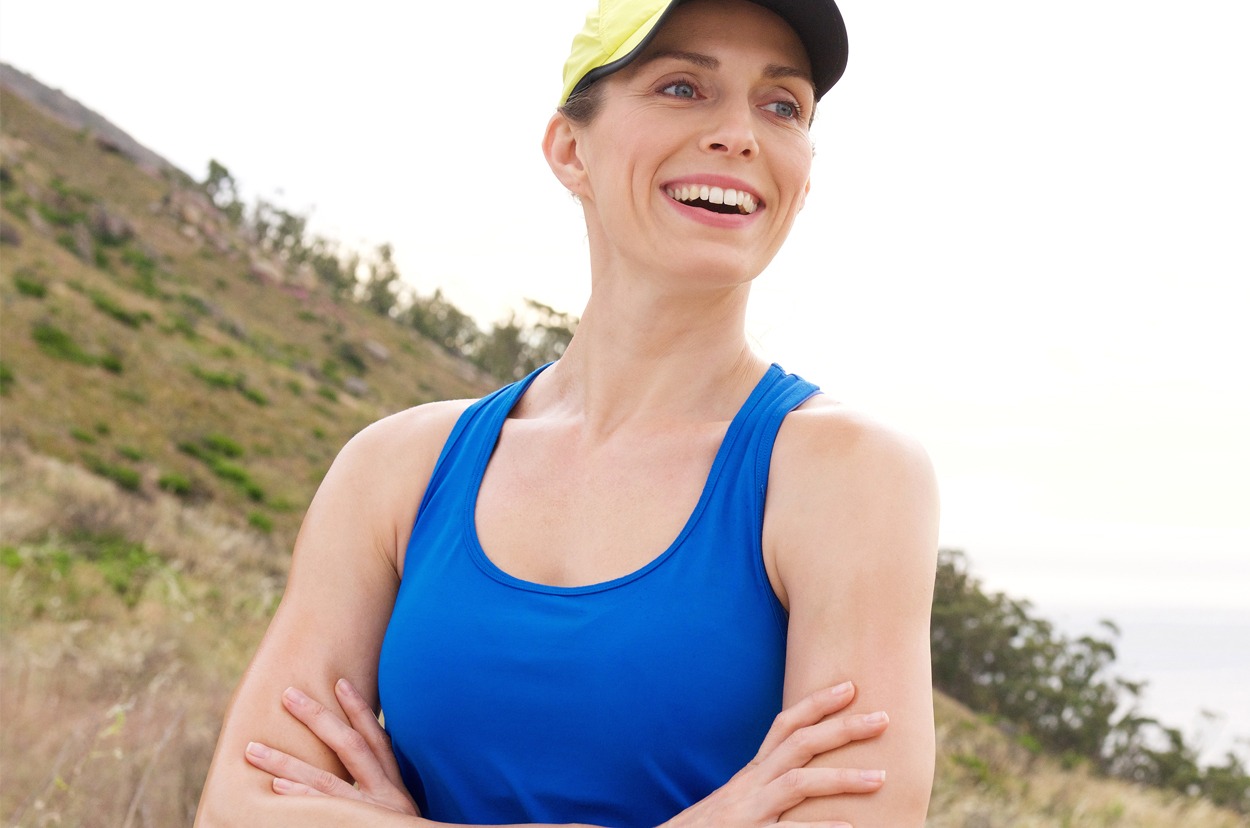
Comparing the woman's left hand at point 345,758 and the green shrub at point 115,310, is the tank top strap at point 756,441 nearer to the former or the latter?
the woman's left hand at point 345,758

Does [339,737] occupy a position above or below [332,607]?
below

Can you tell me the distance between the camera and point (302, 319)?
1710 inches

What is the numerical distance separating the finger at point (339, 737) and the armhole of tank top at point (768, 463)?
767mm

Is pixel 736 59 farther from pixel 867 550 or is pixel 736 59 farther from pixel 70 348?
pixel 70 348

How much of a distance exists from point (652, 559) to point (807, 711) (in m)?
0.34

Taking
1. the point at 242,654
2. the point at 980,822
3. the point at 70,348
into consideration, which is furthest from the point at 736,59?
the point at 70,348

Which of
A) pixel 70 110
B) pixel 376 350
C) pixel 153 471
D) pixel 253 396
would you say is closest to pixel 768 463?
pixel 153 471

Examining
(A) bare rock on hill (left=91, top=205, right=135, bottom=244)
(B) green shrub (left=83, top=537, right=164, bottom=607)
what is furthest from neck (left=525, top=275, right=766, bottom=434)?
(A) bare rock on hill (left=91, top=205, right=135, bottom=244)

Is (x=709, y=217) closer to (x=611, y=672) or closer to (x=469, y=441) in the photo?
(x=469, y=441)

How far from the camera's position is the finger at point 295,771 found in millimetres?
1988

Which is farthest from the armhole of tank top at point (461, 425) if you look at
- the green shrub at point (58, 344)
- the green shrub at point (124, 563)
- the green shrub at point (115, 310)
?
the green shrub at point (115, 310)

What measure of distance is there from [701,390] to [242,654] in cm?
631

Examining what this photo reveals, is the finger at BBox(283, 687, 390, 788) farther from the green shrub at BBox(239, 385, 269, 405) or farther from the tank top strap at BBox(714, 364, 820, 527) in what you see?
the green shrub at BBox(239, 385, 269, 405)

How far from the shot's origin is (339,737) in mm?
2033
